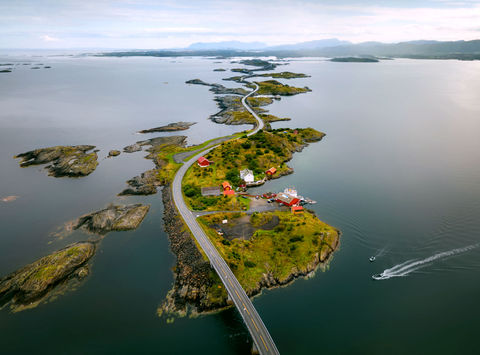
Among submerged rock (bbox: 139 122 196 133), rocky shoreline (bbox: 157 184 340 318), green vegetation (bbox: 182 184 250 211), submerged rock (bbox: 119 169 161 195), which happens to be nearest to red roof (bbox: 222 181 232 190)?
green vegetation (bbox: 182 184 250 211)

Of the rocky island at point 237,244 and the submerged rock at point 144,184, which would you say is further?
the submerged rock at point 144,184

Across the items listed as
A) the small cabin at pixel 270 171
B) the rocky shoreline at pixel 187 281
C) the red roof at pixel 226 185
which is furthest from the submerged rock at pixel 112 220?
the small cabin at pixel 270 171

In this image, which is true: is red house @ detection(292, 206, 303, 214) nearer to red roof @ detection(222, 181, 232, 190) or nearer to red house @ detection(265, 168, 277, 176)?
red roof @ detection(222, 181, 232, 190)

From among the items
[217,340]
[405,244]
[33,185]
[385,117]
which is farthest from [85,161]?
[385,117]

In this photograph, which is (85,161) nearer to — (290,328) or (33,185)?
(33,185)

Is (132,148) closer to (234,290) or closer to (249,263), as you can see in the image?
(249,263)

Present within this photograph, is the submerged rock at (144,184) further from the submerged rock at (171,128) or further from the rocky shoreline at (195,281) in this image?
the submerged rock at (171,128)

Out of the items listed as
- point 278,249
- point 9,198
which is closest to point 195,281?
point 278,249
